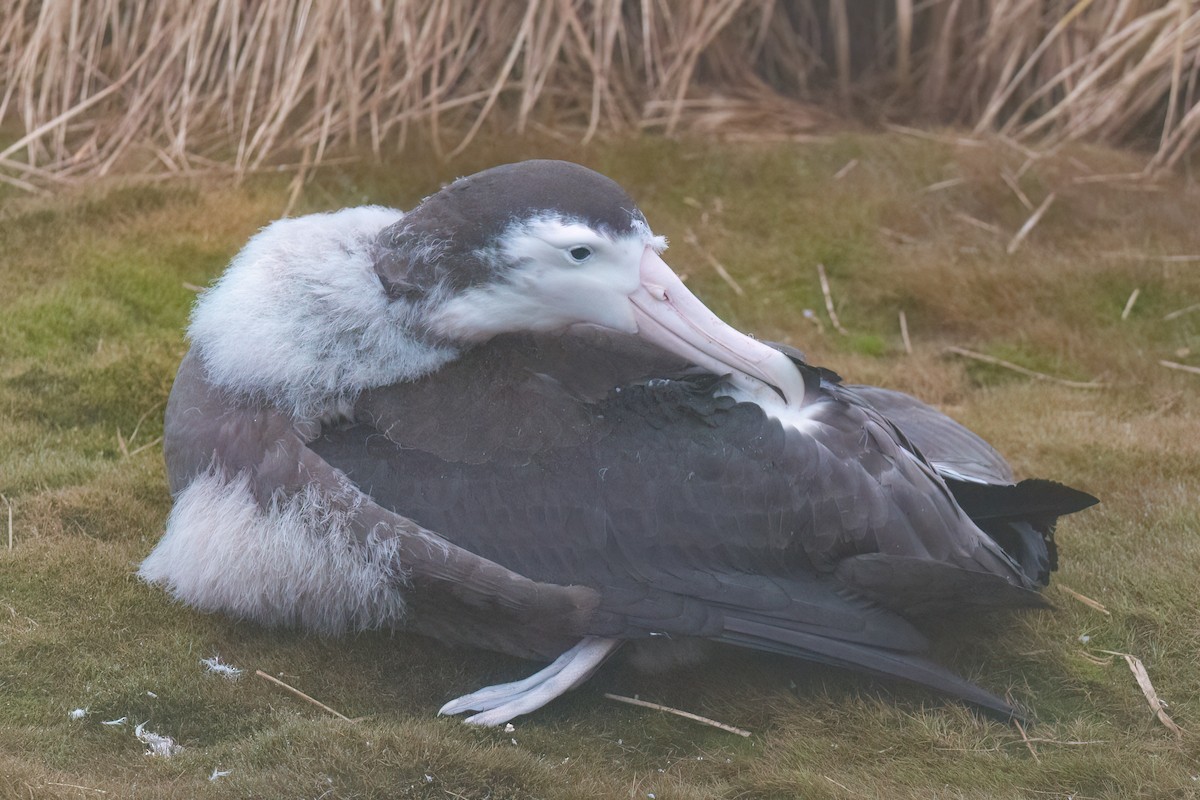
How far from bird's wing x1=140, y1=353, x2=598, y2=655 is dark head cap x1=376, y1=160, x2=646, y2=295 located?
505mm

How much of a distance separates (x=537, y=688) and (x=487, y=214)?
1075 millimetres

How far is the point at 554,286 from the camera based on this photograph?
3141 mm

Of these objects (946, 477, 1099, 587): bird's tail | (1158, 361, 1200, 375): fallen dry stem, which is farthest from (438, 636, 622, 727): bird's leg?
(1158, 361, 1200, 375): fallen dry stem

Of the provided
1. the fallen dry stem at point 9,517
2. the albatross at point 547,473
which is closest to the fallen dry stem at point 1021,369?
the albatross at point 547,473

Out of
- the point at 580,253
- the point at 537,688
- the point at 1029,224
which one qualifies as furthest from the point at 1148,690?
the point at 1029,224

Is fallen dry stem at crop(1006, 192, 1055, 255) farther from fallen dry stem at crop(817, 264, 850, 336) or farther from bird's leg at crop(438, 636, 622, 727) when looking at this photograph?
bird's leg at crop(438, 636, 622, 727)

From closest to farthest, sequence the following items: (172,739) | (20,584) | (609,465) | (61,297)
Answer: (172,739), (609,465), (20,584), (61,297)

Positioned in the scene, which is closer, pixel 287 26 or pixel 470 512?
pixel 470 512

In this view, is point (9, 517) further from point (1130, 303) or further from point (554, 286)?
point (1130, 303)

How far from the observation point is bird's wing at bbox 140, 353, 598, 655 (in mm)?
3012

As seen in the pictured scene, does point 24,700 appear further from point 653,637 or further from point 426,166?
point 426,166

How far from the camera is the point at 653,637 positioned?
3148 mm

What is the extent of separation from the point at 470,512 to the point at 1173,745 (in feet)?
5.26

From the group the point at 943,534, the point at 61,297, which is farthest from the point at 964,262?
the point at 61,297
